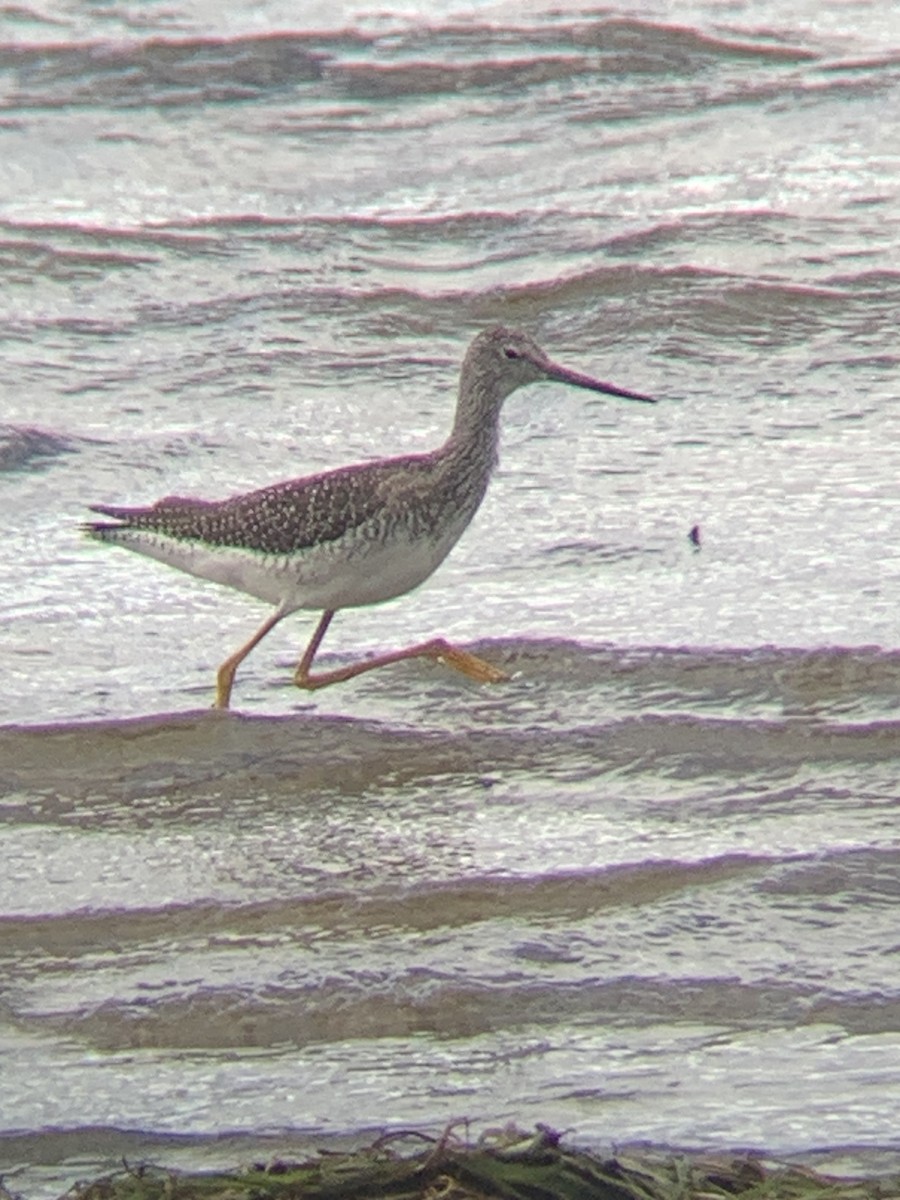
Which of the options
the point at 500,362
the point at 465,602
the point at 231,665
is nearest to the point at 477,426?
the point at 500,362

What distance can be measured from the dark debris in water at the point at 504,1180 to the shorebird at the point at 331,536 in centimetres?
277

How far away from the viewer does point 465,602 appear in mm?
8125

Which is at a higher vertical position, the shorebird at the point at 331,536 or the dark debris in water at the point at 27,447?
the shorebird at the point at 331,536

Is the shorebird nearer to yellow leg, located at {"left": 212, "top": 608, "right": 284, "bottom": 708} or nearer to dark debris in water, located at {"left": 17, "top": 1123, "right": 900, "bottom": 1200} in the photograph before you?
yellow leg, located at {"left": 212, "top": 608, "right": 284, "bottom": 708}

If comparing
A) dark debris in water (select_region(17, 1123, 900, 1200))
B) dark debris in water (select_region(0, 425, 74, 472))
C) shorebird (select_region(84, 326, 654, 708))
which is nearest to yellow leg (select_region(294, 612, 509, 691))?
shorebird (select_region(84, 326, 654, 708))

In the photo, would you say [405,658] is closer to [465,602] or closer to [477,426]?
[465,602]

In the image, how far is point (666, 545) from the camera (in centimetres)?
832

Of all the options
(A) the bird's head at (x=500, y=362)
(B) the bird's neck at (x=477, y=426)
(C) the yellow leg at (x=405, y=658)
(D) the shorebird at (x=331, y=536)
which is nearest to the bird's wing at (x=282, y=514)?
(D) the shorebird at (x=331, y=536)

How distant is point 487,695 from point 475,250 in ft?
14.6

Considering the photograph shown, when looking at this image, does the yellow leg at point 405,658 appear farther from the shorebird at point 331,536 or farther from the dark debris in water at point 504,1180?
the dark debris in water at point 504,1180

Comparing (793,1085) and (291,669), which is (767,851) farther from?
(291,669)

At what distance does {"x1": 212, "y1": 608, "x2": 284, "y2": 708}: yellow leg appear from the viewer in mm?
7426

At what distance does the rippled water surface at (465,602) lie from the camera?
5.40 m

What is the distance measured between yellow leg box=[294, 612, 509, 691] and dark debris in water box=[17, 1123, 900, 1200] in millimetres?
2746
